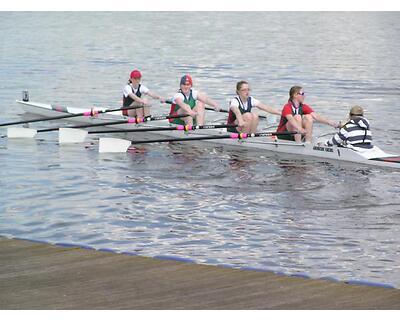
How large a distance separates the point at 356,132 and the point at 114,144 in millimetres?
5621

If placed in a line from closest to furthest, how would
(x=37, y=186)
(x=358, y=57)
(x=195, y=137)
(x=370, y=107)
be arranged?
1. (x=37, y=186)
2. (x=195, y=137)
3. (x=370, y=107)
4. (x=358, y=57)

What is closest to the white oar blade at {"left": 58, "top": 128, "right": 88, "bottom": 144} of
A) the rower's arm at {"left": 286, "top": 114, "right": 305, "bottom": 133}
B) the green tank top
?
the green tank top

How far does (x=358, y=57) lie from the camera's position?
52281 mm

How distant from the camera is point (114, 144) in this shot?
23.3 meters

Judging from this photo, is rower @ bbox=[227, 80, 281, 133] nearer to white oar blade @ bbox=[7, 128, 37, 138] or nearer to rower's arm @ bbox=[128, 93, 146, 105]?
rower's arm @ bbox=[128, 93, 146, 105]

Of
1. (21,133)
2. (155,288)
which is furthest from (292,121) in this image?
(155,288)

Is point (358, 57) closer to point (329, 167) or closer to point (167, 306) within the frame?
point (329, 167)

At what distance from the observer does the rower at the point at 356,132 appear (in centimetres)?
2069

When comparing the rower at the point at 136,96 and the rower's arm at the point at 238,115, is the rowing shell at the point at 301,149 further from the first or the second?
the rower's arm at the point at 238,115

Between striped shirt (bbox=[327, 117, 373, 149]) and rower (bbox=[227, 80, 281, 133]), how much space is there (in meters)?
2.19

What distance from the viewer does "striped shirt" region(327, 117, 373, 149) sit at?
2070 cm

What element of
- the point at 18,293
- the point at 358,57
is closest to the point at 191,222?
the point at 18,293

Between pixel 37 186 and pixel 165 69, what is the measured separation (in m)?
27.7

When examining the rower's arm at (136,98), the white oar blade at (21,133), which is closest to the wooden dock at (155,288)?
the white oar blade at (21,133)
